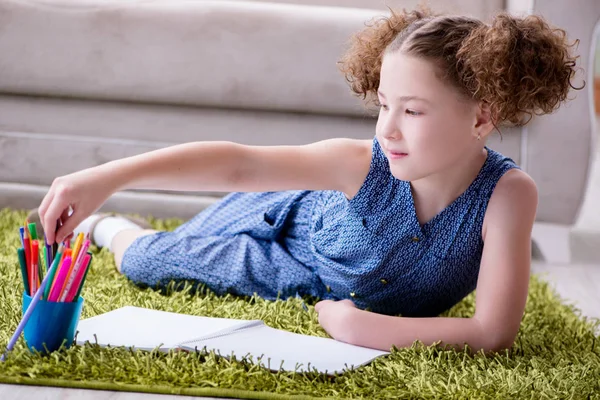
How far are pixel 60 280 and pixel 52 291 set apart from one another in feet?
0.05

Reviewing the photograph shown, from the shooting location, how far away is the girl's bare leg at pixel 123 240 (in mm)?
1437

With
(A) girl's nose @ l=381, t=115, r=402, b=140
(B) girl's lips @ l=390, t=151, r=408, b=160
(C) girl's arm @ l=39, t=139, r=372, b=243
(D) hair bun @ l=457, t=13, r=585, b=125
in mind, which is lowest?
(C) girl's arm @ l=39, t=139, r=372, b=243

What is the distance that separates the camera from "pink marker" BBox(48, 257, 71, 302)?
0.89m

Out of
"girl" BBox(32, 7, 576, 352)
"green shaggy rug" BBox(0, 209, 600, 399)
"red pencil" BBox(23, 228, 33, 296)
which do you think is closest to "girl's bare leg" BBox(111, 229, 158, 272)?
"girl" BBox(32, 7, 576, 352)

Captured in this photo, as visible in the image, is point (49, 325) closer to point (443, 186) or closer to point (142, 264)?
point (142, 264)

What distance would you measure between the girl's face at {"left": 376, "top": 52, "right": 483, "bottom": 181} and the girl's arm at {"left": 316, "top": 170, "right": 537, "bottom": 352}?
12cm

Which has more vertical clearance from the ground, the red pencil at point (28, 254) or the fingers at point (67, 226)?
the fingers at point (67, 226)

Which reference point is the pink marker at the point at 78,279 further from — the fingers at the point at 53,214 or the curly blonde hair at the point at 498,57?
the curly blonde hair at the point at 498,57

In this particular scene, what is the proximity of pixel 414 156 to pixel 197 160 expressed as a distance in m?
0.26

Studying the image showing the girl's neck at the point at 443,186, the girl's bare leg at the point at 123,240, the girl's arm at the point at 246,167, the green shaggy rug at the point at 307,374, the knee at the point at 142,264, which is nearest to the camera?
the green shaggy rug at the point at 307,374

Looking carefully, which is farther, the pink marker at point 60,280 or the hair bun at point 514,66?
the hair bun at point 514,66

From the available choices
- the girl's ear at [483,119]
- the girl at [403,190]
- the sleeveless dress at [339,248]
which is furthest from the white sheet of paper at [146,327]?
the girl's ear at [483,119]

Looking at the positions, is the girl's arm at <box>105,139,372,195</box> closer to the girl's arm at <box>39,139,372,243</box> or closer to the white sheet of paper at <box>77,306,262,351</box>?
the girl's arm at <box>39,139,372,243</box>

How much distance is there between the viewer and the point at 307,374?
0.92 meters
